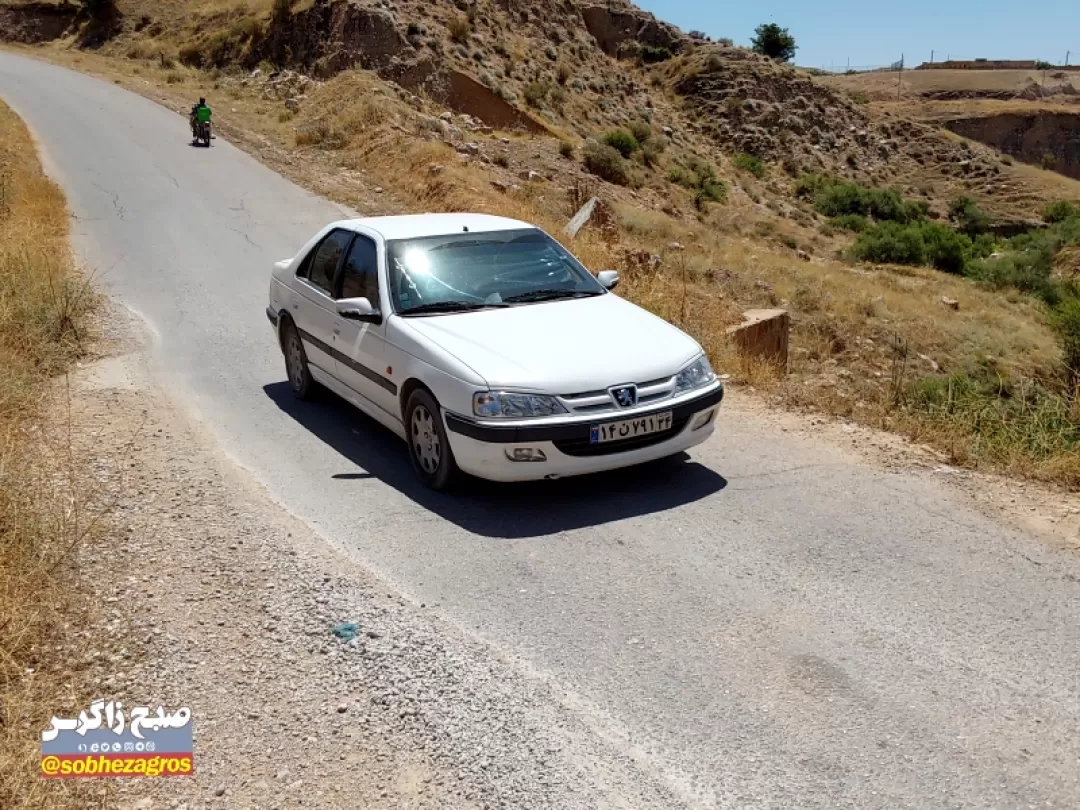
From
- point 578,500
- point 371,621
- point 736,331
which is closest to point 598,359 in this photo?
point 578,500

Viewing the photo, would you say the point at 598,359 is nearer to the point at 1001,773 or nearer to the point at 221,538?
the point at 221,538

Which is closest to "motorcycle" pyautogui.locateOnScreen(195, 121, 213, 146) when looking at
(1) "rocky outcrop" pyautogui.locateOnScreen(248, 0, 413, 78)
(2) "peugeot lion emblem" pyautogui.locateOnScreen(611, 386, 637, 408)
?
(1) "rocky outcrop" pyautogui.locateOnScreen(248, 0, 413, 78)

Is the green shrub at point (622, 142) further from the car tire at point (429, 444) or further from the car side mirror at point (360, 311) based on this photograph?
the car tire at point (429, 444)

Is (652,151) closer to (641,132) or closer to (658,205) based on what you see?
(641,132)

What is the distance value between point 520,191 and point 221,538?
56.1ft

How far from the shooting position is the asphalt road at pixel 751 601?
3.60 metres

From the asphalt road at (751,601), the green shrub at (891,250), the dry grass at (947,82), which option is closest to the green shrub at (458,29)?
the green shrub at (891,250)

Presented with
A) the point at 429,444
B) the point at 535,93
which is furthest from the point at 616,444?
the point at 535,93

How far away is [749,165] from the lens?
48438mm

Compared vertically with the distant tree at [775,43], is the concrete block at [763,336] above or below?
below

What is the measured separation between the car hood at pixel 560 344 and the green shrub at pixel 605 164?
2412 centimetres

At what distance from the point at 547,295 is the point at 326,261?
1.86 m

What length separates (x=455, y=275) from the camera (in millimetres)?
6836

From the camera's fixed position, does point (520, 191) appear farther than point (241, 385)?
Yes
